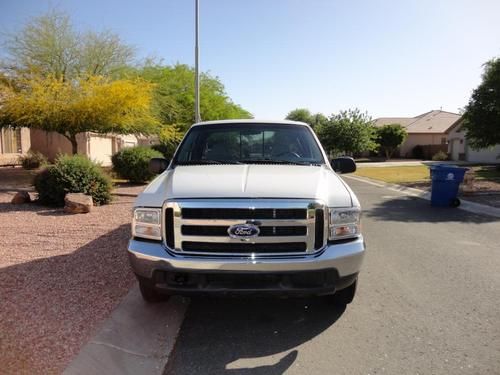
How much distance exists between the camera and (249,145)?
16.1 feet

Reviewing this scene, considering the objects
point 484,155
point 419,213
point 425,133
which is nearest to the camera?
point 419,213

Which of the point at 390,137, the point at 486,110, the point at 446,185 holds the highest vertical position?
the point at 486,110

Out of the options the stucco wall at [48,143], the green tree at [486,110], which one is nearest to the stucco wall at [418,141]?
the green tree at [486,110]

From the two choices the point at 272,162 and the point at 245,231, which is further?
the point at 272,162

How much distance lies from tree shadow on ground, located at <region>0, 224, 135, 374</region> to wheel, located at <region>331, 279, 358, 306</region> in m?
2.14

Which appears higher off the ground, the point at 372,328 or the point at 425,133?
the point at 425,133

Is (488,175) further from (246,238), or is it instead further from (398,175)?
(246,238)

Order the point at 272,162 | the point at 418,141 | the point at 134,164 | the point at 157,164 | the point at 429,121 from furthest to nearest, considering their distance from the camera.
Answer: the point at 429,121 → the point at 418,141 → the point at 134,164 → the point at 157,164 → the point at 272,162

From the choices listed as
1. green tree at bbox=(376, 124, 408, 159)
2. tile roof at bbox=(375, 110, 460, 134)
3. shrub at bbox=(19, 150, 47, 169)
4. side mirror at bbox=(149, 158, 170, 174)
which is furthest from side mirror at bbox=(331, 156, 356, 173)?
tile roof at bbox=(375, 110, 460, 134)

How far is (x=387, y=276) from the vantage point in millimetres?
5254

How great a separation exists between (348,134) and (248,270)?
42528 mm

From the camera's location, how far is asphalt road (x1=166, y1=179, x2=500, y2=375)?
A: 316cm

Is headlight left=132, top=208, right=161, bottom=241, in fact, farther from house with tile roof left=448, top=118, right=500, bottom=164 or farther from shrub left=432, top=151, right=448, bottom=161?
shrub left=432, top=151, right=448, bottom=161

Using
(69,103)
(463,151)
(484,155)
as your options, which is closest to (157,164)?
(69,103)
